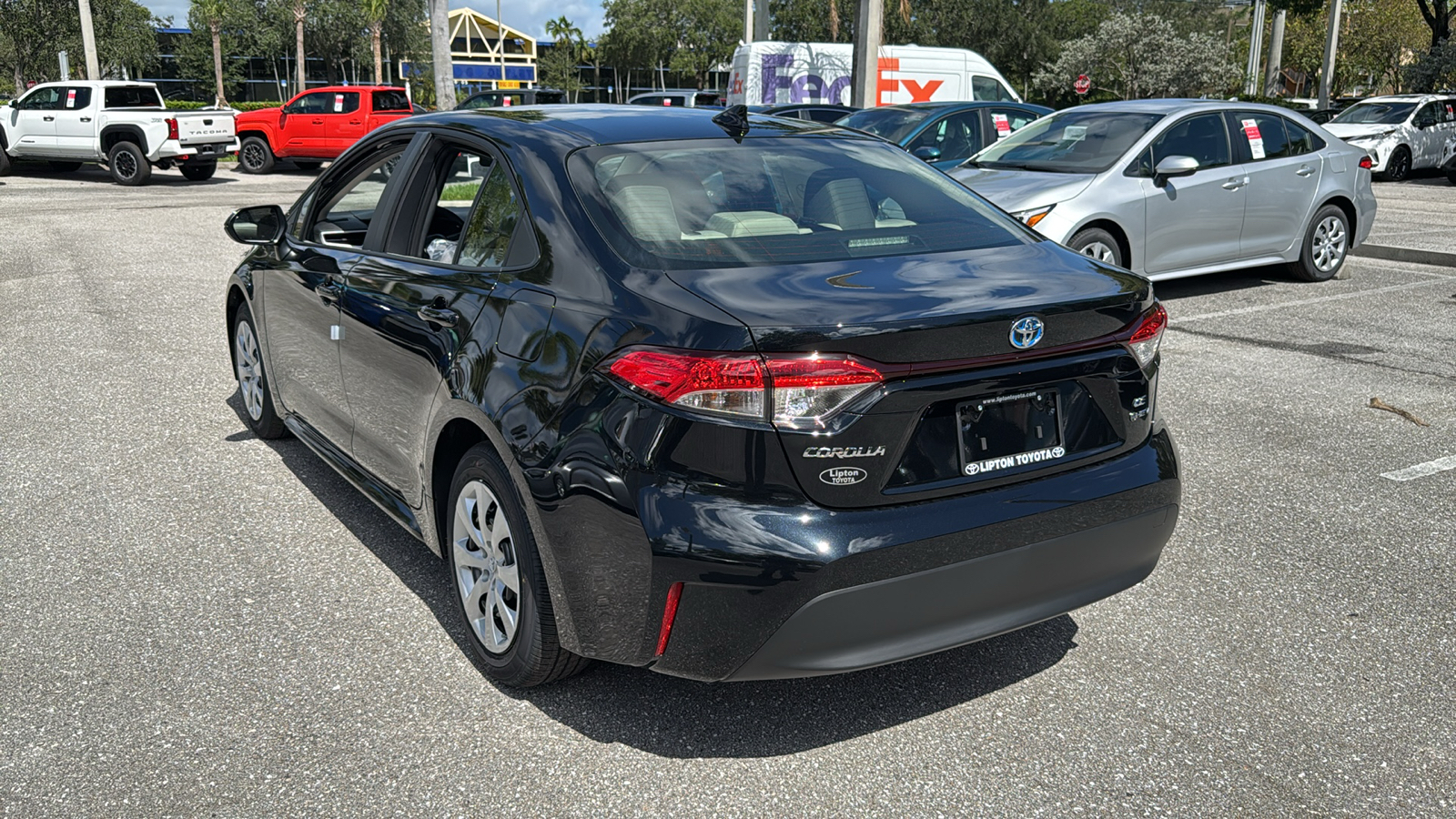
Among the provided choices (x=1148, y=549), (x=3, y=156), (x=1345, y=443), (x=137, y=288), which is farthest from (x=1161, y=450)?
(x=3, y=156)

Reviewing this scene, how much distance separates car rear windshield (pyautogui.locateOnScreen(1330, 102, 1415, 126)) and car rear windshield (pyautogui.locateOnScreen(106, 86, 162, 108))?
898 inches

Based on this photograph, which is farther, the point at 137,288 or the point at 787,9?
the point at 787,9

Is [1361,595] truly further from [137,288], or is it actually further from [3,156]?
[3,156]

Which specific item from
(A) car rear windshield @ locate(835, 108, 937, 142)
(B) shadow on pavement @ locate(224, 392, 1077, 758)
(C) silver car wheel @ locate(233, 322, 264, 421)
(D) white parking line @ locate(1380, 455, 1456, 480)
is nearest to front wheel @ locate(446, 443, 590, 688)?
(B) shadow on pavement @ locate(224, 392, 1077, 758)

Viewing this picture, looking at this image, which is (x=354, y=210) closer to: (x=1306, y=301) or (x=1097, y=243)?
(x=1097, y=243)

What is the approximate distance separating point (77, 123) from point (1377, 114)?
81.2 feet

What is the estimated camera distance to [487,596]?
11.4ft

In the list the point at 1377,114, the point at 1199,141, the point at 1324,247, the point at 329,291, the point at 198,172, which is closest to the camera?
the point at 329,291

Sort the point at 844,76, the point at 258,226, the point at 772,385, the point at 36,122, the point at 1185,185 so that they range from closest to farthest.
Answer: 1. the point at 772,385
2. the point at 258,226
3. the point at 1185,185
4. the point at 36,122
5. the point at 844,76

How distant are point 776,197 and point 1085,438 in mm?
1161

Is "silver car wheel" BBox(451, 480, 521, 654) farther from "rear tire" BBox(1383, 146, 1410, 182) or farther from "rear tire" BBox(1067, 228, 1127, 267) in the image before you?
"rear tire" BBox(1383, 146, 1410, 182)

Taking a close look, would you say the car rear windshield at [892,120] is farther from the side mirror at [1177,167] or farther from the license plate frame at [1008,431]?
the license plate frame at [1008,431]

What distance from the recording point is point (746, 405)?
269cm

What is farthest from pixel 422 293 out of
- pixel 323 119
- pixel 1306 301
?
pixel 323 119
